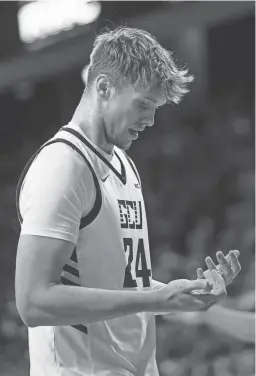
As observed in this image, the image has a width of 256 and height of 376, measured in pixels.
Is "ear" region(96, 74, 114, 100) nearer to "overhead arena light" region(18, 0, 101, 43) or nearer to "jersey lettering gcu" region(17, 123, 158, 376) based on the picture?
"jersey lettering gcu" region(17, 123, 158, 376)

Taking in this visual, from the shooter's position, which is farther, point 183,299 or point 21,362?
point 21,362

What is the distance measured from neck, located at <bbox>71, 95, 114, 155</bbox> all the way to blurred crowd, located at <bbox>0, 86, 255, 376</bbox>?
3187mm

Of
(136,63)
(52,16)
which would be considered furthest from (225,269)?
(52,16)

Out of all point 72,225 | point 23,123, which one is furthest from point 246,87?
point 72,225

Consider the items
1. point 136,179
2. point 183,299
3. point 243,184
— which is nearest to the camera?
point 183,299

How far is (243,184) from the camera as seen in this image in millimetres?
5465

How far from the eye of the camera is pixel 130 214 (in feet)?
5.15

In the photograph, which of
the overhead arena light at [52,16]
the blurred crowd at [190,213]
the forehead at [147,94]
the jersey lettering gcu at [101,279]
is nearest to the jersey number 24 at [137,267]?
the jersey lettering gcu at [101,279]

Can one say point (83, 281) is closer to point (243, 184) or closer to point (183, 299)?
point (183, 299)

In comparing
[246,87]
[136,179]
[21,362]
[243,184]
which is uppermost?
[246,87]

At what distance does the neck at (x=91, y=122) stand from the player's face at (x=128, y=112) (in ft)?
0.06

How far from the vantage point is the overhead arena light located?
18.1 ft

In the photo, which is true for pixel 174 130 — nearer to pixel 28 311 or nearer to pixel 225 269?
pixel 225 269

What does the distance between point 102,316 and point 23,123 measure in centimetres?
475
